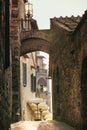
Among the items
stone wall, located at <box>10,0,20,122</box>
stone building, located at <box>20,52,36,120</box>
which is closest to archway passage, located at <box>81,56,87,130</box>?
stone wall, located at <box>10,0,20,122</box>

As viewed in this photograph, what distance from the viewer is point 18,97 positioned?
18406 millimetres

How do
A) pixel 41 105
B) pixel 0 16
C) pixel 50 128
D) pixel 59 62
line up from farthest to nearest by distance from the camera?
pixel 41 105, pixel 59 62, pixel 50 128, pixel 0 16

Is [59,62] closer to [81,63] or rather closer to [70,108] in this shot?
[70,108]

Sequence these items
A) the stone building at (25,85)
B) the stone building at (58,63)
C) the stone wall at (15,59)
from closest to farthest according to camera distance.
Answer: the stone building at (58,63) → the stone wall at (15,59) → the stone building at (25,85)

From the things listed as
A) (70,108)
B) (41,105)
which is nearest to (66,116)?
→ (70,108)

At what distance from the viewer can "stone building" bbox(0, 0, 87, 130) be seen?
7.98 meters

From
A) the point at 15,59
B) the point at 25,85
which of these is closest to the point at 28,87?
the point at 25,85

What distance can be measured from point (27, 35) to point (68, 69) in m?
7.62

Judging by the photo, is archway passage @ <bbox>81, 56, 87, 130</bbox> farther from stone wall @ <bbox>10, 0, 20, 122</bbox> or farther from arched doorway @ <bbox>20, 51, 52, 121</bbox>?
arched doorway @ <bbox>20, 51, 52, 121</bbox>

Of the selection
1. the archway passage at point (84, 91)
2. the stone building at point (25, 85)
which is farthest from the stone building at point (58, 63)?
the stone building at point (25, 85)

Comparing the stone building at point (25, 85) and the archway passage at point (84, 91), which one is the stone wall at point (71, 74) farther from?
the stone building at point (25, 85)

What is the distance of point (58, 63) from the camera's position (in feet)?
52.9

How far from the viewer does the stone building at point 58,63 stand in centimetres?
798

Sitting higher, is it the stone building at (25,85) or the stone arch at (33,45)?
the stone arch at (33,45)
